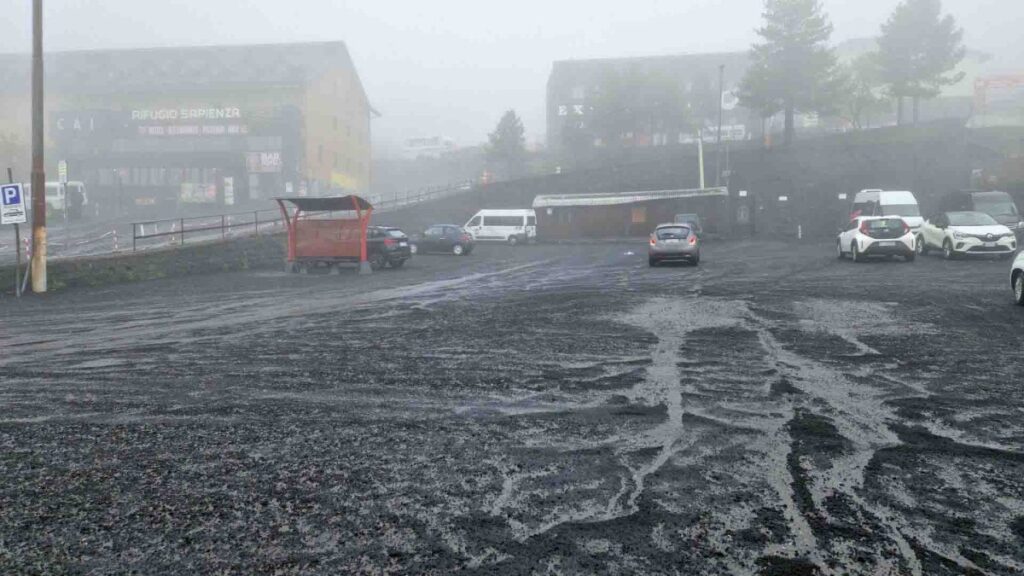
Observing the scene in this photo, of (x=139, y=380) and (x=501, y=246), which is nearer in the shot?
(x=139, y=380)

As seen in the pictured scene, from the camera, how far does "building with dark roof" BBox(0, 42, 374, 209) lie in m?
69.2

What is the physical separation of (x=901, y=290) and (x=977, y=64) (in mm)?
97842

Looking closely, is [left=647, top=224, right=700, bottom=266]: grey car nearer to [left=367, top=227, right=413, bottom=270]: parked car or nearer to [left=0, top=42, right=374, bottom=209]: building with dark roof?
[left=367, top=227, right=413, bottom=270]: parked car

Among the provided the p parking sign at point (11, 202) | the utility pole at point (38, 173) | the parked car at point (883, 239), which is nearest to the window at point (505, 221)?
the parked car at point (883, 239)

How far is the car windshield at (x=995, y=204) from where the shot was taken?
103 ft

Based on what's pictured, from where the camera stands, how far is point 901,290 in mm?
16953

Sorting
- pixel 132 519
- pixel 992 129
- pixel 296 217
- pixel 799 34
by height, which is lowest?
pixel 132 519

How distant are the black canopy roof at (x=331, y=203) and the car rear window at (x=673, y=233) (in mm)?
→ 9264

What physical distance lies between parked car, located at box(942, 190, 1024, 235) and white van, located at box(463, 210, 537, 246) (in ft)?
78.5

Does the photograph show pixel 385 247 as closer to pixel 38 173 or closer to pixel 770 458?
pixel 38 173

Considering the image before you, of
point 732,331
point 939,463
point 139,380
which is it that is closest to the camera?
point 939,463

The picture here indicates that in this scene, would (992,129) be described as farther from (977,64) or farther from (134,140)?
(134,140)

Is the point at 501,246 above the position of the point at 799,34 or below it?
below

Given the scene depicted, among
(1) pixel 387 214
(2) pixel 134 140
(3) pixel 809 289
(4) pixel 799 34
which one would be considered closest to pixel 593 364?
(3) pixel 809 289
